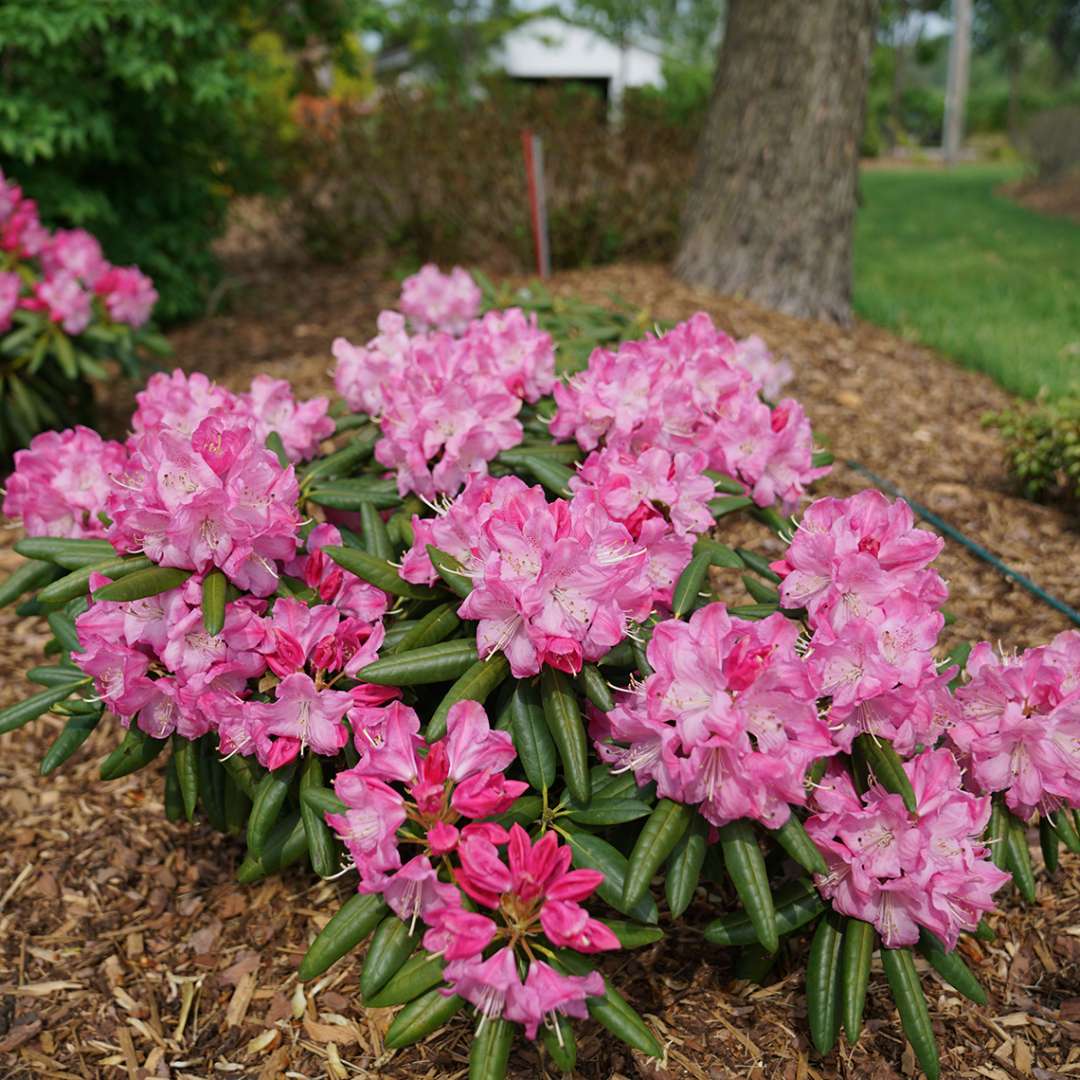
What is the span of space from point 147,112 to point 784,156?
134 inches

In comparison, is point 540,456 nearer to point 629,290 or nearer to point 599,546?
point 599,546

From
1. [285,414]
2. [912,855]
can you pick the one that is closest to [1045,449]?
[912,855]

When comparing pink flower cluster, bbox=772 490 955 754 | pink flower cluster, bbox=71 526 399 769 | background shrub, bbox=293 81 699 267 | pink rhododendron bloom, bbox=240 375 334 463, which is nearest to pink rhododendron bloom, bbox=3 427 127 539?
pink rhododendron bloom, bbox=240 375 334 463

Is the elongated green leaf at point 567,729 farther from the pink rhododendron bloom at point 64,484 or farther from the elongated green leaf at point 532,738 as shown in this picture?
the pink rhododendron bloom at point 64,484

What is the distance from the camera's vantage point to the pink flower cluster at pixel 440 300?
298cm

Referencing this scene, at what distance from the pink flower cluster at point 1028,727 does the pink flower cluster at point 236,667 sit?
0.96 m

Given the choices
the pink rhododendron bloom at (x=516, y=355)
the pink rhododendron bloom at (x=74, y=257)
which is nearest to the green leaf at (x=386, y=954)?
the pink rhododendron bloom at (x=516, y=355)

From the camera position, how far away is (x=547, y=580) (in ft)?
4.60

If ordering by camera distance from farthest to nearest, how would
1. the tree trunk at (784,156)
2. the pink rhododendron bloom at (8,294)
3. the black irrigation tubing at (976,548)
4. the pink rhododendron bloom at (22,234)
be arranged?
the tree trunk at (784,156)
the pink rhododendron bloom at (22,234)
the pink rhododendron bloom at (8,294)
the black irrigation tubing at (976,548)

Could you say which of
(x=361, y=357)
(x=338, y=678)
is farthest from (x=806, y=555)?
(x=361, y=357)

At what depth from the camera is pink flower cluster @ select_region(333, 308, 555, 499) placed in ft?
6.17

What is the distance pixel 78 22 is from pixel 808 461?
389 centimetres

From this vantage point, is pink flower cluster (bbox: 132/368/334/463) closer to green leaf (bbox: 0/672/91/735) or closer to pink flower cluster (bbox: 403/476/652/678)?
green leaf (bbox: 0/672/91/735)

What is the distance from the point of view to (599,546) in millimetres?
1469
